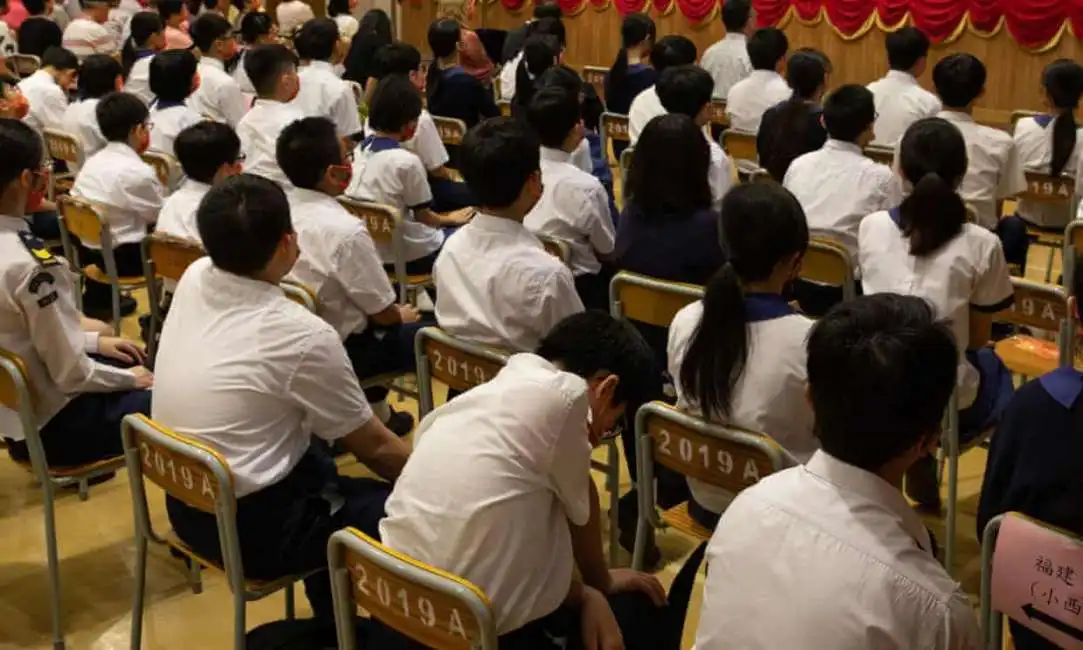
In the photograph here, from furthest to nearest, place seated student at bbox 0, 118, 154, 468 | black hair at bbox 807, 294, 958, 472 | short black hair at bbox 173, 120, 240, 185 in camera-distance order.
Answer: short black hair at bbox 173, 120, 240, 185, seated student at bbox 0, 118, 154, 468, black hair at bbox 807, 294, 958, 472

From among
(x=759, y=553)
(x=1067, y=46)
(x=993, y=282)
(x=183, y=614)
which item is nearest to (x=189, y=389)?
(x=183, y=614)

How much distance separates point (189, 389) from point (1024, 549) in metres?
1.64

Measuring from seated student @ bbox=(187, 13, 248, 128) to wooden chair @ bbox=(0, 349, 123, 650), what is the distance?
12.6 feet

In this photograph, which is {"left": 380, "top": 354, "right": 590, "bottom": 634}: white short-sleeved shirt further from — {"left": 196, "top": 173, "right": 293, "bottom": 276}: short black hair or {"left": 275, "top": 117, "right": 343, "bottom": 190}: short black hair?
{"left": 275, "top": 117, "right": 343, "bottom": 190}: short black hair

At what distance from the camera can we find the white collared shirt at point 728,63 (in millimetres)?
7887

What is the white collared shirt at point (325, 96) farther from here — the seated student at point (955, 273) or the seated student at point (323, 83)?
the seated student at point (955, 273)

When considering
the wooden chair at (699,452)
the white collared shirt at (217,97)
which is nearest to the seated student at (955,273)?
the wooden chair at (699,452)

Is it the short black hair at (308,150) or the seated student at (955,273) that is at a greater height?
the short black hair at (308,150)

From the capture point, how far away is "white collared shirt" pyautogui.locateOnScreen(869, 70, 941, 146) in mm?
5836

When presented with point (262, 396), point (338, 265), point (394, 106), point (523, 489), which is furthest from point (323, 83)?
point (523, 489)

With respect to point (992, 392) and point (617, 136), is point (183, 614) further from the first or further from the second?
point (617, 136)

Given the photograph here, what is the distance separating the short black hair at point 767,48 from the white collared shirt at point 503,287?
3720 millimetres

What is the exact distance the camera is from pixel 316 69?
7.01 m

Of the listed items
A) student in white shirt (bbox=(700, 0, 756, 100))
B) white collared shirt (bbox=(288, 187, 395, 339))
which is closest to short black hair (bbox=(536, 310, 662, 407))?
white collared shirt (bbox=(288, 187, 395, 339))
